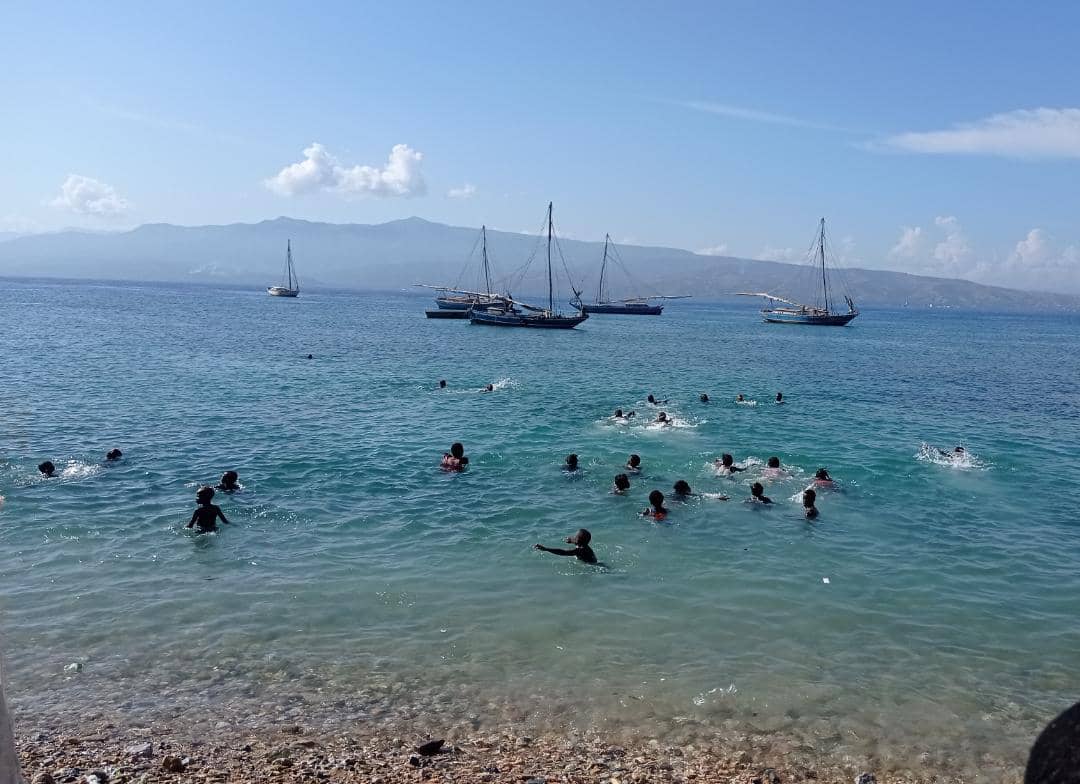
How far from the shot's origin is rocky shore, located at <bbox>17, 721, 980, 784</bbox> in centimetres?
921

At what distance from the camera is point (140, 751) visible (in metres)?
9.70

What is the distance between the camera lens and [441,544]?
59.7 ft

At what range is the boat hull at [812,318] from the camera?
130 meters

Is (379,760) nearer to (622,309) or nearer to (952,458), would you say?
(952,458)

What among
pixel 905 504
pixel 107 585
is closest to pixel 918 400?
pixel 905 504

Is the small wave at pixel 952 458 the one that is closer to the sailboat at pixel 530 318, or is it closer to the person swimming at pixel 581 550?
the person swimming at pixel 581 550

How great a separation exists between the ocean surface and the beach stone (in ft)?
3.66

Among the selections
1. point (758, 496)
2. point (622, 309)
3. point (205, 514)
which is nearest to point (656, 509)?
point (758, 496)

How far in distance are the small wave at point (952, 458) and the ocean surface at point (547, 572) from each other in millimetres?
163

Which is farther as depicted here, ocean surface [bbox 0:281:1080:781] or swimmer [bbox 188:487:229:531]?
swimmer [bbox 188:487:229:531]

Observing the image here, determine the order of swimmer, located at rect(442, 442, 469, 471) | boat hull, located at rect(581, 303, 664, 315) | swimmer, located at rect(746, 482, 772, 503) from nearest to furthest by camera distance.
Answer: swimmer, located at rect(746, 482, 772, 503)
swimmer, located at rect(442, 442, 469, 471)
boat hull, located at rect(581, 303, 664, 315)

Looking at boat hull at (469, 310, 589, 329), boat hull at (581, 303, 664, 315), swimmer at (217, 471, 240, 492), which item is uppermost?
boat hull at (581, 303, 664, 315)

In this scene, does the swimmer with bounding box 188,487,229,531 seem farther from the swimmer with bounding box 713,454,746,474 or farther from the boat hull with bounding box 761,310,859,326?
the boat hull with bounding box 761,310,859,326

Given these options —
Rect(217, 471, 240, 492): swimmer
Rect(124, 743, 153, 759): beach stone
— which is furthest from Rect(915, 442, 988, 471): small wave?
Rect(124, 743, 153, 759): beach stone
